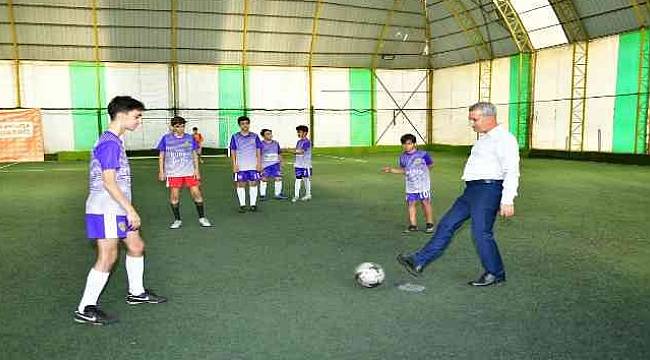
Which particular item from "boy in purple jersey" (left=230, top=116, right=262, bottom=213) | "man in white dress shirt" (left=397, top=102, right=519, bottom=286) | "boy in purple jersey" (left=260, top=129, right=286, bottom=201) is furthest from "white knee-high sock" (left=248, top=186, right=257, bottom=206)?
"man in white dress shirt" (left=397, top=102, right=519, bottom=286)

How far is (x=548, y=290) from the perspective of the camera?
5922mm

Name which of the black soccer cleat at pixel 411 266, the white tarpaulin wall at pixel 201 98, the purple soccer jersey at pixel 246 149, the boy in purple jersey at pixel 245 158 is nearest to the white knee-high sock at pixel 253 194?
the boy in purple jersey at pixel 245 158

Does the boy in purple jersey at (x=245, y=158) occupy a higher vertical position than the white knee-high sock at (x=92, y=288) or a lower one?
higher

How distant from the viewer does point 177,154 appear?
379 inches

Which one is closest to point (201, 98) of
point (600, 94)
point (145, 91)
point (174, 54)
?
point (174, 54)

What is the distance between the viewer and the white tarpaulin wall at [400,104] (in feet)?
121

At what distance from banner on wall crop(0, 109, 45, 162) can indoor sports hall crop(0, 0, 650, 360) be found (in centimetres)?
8

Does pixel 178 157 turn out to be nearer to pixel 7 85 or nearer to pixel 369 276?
pixel 369 276

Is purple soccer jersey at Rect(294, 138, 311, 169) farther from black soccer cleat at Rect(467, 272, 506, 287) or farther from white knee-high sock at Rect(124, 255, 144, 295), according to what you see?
white knee-high sock at Rect(124, 255, 144, 295)

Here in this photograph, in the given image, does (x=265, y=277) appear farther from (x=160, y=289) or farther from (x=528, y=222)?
(x=528, y=222)

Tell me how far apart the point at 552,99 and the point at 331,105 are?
13.8m

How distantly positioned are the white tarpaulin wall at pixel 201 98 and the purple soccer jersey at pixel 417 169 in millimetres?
25427

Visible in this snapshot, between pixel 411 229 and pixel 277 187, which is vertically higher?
pixel 277 187

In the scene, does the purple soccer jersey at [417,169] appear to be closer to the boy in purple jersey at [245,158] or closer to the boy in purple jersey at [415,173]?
the boy in purple jersey at [415,173]
